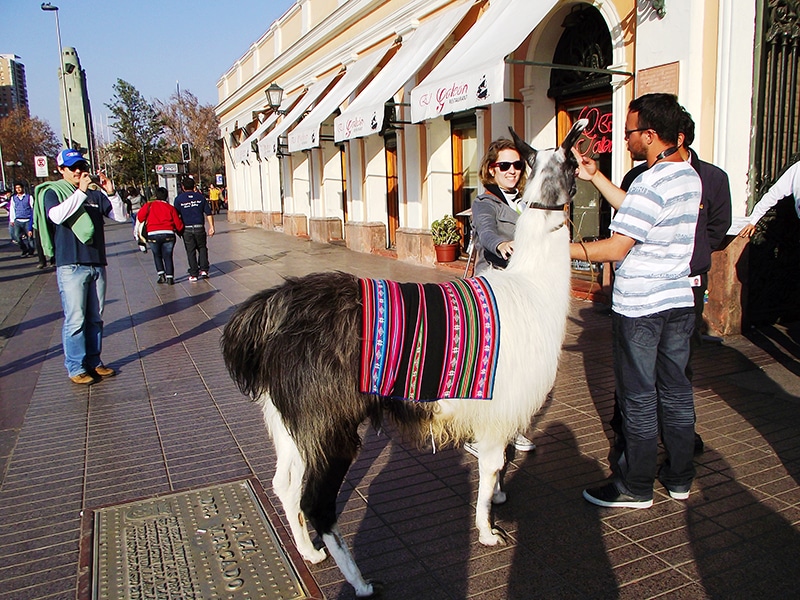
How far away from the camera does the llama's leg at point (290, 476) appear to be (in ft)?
9.30

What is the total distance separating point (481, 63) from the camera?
8.17 m

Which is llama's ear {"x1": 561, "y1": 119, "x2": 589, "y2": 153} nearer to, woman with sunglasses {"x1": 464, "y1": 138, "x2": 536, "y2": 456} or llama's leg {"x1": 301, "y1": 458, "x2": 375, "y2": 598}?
woman with sunglasses {"x1": 464, "y1": 138, "x2": 536, "y2": 456}

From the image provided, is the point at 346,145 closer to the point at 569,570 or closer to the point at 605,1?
the point at 605,1

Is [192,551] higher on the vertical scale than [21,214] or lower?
lower

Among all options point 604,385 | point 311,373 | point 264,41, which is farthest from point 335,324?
point 264,41

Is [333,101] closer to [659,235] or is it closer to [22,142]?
[659,235]

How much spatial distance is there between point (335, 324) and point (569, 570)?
1578mm

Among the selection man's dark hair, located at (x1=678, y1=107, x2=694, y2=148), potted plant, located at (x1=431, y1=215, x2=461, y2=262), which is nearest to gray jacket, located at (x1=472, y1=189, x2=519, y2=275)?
man's dark hair, located at (x1=678, y1=107, x2=694, y2=148)

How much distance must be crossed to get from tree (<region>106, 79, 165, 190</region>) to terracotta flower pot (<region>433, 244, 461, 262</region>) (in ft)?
114

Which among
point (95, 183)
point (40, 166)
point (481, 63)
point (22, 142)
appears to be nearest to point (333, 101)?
point (481, 63)

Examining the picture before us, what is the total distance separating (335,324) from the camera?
2.66 m

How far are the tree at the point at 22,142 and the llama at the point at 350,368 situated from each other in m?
67.6

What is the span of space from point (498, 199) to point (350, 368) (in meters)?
1.67

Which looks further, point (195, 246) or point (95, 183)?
point (195, 246)
